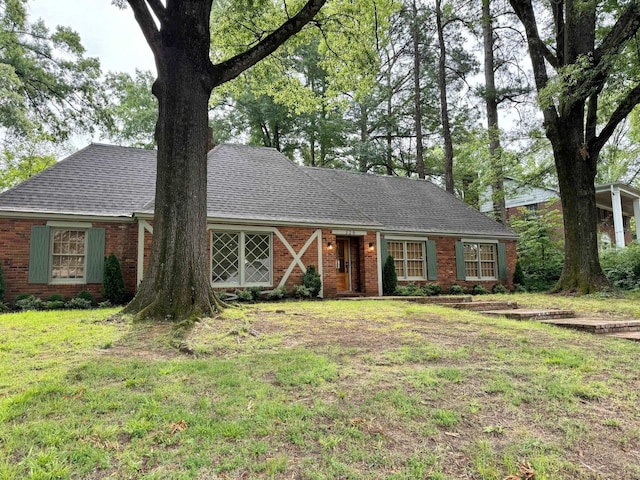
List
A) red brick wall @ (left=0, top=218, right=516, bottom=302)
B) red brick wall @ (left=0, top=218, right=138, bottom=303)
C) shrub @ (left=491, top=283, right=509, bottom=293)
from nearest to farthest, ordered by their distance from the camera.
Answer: red brick wall @ (left=0, top=218, right=138, bottom=303) → red brick wall @ (left=0, top=218, right=516, bottom=302) → shrub @ (left=491, top=283, right=509, bottom=293)

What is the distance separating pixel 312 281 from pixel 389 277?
3032mm

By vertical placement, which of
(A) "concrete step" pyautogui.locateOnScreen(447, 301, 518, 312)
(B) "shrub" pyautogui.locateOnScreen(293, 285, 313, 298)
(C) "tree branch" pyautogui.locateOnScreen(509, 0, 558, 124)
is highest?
(C) "tree branch" pyautogui.locateOnScreen(509, 0, 558, 124)

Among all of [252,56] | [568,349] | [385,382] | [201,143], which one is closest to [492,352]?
[568,349]

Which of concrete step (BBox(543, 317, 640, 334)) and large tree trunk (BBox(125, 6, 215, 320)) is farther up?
large tree trunk (BBox(125, 6, 215, 320))

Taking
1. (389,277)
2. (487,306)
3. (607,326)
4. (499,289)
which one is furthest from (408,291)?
(607,326)

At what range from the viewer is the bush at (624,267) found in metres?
13.3

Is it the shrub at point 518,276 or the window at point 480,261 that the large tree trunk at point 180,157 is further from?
the shrub at point 518,276

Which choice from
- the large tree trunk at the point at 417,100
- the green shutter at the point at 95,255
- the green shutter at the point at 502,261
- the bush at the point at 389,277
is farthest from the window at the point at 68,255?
the large tree trunk at the point at 417,100

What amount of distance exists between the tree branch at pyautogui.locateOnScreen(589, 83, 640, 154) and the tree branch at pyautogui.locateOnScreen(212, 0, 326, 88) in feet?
30.3

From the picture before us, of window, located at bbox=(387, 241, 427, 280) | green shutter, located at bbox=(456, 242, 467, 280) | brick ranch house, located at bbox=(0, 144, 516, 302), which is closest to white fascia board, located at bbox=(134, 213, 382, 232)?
brick ranch house, located at bbox=(0, 144, 516, 302)

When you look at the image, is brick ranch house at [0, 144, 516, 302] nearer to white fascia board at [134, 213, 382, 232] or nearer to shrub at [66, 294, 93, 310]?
white fascia board at [134, 213, 382, 232]

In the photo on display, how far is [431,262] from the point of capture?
14602 millimetres

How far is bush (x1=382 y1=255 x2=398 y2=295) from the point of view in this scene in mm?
13375

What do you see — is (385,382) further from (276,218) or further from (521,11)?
(521,11)
